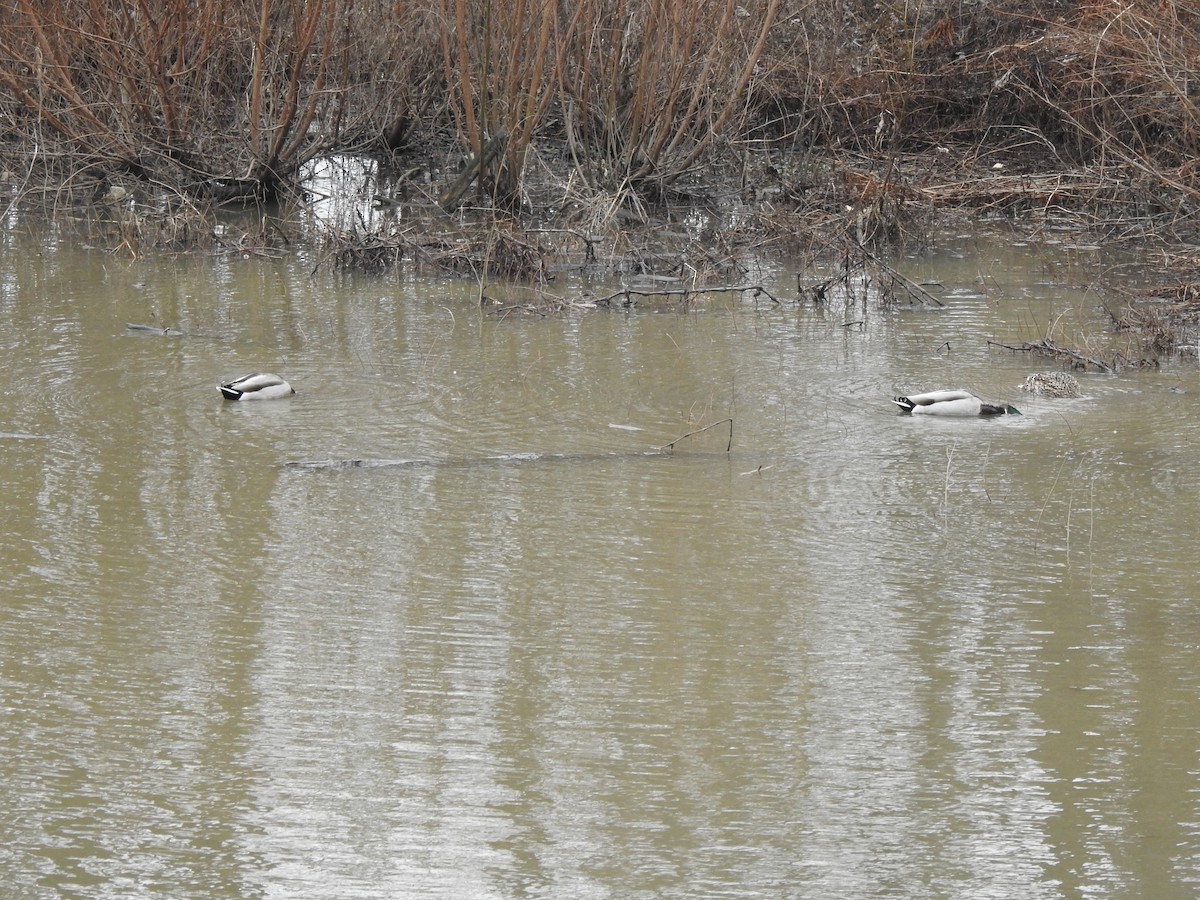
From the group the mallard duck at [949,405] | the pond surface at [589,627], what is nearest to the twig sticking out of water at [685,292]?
the pond surface at [589,627]

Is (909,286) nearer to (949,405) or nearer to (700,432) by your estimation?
(949,405)

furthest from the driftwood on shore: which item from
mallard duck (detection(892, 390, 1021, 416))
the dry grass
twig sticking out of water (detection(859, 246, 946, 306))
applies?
the dry grass

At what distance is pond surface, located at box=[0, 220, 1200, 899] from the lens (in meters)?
4.19

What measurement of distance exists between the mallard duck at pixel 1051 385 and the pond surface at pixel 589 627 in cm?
15

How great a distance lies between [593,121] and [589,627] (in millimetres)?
9866

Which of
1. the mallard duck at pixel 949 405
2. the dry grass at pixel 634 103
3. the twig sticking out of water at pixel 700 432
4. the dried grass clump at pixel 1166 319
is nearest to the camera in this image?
the twig sticking out of water at pixel 700 432

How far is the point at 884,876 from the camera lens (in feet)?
13.3

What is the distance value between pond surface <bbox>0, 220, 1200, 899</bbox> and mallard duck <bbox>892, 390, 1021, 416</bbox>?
9 centimetres

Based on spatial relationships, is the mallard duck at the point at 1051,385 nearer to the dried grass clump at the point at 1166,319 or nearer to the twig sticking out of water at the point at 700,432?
the dried grass clump at the point at 1166,319

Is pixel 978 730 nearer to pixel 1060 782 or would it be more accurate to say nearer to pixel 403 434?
pixel 1060 782

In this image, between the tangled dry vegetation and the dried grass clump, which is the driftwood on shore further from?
the tangled dry vegetation

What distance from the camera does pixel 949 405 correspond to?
823 centimetres

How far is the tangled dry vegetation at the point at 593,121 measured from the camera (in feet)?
43.4

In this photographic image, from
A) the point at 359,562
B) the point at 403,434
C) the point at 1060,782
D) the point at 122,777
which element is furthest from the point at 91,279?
the point at 1060,782
